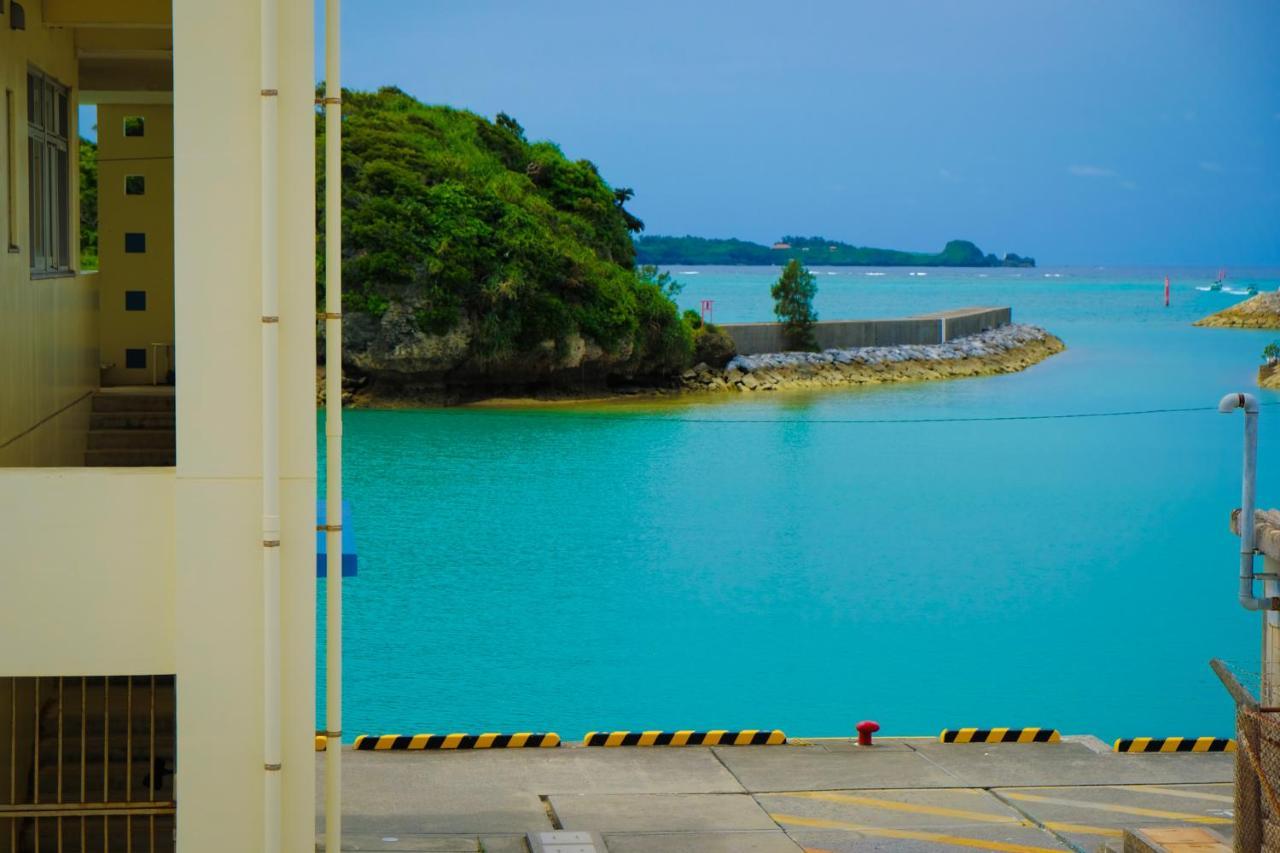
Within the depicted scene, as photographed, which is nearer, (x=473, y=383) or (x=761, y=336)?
(x=473, y=383)

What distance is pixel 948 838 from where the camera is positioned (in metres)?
9.83

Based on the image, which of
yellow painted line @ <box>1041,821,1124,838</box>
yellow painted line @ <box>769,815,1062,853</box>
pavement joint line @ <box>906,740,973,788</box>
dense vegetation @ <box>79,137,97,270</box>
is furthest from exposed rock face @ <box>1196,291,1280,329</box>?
yellow painted line @ <box>769,815,1062,853</box>

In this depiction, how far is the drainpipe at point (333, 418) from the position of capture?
267 inches

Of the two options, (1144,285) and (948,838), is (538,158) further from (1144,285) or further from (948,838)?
(1144,285)

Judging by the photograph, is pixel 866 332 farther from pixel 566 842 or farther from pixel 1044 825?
pixel 566 842

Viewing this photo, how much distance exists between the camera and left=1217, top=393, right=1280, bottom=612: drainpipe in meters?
9.57

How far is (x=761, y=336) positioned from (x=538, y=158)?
9786 mm

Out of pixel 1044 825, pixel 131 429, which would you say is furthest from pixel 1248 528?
pixel 131 429

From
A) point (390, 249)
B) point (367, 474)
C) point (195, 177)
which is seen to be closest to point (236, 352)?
point (195, 177)

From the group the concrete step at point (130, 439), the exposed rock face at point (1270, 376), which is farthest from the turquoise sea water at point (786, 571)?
the exposed rock face at point (1270, 376)

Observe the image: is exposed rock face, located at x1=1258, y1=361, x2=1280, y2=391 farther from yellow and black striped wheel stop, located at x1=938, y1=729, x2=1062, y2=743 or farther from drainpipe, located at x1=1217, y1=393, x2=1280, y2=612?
drainpipe, located at x1=1217, y1=393, x2=1280, y2=612

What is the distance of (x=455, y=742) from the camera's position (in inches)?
463

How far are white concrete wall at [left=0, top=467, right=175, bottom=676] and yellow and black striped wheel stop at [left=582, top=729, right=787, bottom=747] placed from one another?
5833mm

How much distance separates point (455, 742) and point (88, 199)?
22418 millimetres
